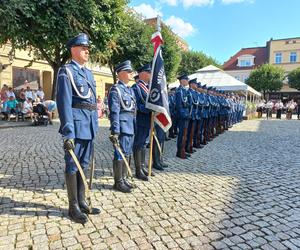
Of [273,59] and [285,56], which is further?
[273,59]

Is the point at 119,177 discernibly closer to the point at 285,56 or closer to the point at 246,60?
the point at 285,56

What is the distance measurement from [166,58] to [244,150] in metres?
17.7

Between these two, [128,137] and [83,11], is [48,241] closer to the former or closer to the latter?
[128,137]

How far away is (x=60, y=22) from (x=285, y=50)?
155 ft

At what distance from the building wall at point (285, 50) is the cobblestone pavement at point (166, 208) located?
156 ft

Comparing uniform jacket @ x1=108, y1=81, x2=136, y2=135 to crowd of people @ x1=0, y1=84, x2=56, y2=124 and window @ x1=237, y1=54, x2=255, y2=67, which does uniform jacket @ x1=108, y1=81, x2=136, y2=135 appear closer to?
crowd of people @ x1=0, y1=84, x2=56, y2=124

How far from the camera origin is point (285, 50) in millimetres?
49750

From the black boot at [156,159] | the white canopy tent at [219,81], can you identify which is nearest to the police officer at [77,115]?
the black boot at [156,159]

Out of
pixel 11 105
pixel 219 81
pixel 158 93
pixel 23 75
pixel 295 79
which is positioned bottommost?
pixel 11 105

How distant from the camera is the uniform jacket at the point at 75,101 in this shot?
339 cm

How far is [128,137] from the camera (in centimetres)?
470

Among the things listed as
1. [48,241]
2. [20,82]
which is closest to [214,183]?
[48,241]

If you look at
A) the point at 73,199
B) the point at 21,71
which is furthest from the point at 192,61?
the point at 73,199

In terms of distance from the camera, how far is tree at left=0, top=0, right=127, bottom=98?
9682mm
